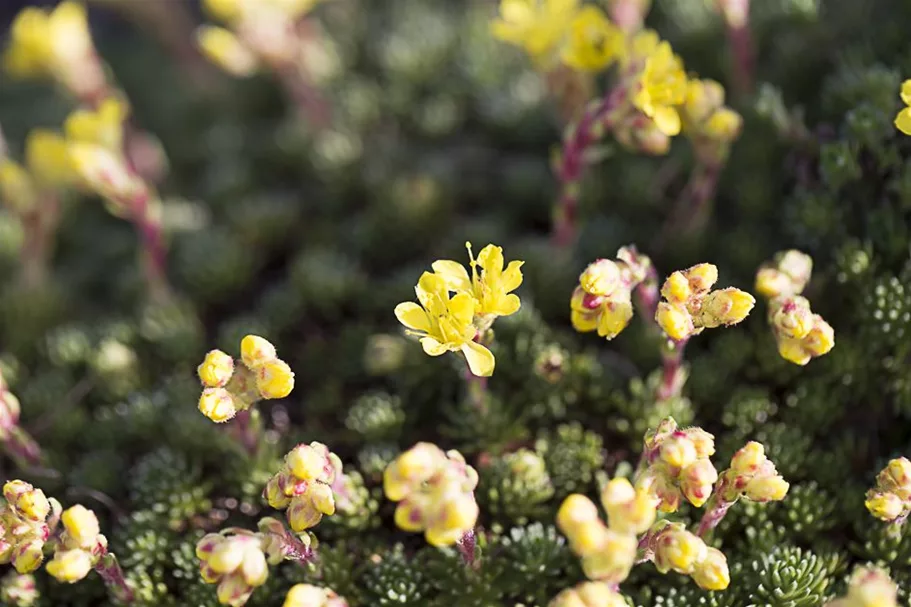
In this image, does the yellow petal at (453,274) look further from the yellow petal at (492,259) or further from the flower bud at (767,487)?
the flower bud at (767,487)

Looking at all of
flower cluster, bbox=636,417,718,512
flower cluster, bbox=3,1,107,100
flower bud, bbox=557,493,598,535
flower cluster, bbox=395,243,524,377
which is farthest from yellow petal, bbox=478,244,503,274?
flower cluster, bbox=3,1,107,100

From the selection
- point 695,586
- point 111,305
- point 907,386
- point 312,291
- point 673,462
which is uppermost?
point 907,386

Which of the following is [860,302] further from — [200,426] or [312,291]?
[200,426]

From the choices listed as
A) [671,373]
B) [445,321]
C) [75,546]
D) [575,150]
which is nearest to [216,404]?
[75,546]

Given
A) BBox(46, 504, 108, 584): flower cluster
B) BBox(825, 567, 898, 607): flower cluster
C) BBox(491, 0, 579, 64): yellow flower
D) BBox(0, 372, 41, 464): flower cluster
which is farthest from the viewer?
BBox(491, 0, 579, 64): yellow flower

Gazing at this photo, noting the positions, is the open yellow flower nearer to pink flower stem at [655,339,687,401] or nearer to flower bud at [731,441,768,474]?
pink flower stem at [655,339,687,401]

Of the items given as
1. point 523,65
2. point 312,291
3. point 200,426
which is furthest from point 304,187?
point 200,426

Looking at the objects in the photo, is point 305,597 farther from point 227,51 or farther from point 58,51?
point 58,51
